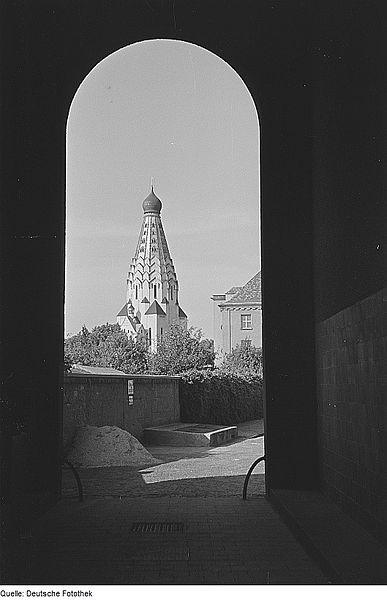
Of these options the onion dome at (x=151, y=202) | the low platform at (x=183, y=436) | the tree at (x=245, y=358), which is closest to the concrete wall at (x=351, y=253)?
the low platform at (x=183, y=436)

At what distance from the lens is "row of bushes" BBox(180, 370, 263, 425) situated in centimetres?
2292

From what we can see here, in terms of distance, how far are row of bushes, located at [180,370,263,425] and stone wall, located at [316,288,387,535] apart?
15.2m

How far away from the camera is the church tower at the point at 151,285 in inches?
3078

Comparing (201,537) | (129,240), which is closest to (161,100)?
(129,240)

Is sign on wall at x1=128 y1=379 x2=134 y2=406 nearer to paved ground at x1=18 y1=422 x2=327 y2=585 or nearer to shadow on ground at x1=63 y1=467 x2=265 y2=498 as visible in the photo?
shadow on ground at x1=63 y1=467 x2=265 y2=498

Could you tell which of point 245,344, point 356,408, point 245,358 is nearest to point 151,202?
point 245,344

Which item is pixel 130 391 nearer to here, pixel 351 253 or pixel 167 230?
pixel 351 253

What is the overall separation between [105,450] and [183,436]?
4900 millimetres

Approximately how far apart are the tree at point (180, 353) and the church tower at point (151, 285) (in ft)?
114

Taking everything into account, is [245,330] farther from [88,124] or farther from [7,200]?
[7,200]

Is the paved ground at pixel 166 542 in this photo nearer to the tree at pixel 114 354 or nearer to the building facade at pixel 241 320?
the building facade at pixel 241 320

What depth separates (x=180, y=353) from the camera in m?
41.3

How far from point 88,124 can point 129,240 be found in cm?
3616

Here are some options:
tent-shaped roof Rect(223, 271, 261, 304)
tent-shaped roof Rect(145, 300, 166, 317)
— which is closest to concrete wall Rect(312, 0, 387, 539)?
tent-shaped roof Rect(223, 271, 261, 304)
